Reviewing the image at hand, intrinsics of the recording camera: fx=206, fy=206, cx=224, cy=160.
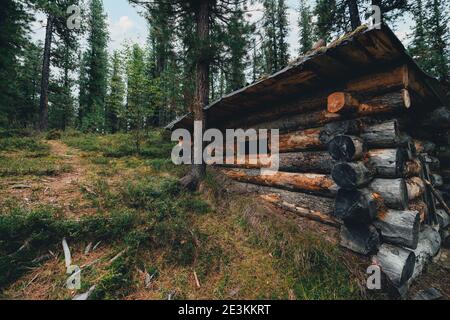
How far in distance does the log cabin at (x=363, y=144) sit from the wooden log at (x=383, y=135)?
0.01 meters

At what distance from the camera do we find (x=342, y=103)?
3.29 m

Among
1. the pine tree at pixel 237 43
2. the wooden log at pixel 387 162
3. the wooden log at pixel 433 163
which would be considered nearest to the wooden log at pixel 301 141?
the wooden log at pixel 387 162

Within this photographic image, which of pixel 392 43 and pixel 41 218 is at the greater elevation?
pixel 392 43

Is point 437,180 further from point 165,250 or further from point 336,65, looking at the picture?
point 165,250

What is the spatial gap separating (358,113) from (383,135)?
53 cm

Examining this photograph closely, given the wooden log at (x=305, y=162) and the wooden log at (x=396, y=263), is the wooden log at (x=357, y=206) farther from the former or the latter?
the wooden log at (x=305, y=162)

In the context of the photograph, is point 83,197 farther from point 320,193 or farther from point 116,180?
point 320,193

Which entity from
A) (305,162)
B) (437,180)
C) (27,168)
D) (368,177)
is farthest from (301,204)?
(27,168)

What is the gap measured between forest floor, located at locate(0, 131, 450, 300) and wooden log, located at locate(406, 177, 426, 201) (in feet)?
4.13

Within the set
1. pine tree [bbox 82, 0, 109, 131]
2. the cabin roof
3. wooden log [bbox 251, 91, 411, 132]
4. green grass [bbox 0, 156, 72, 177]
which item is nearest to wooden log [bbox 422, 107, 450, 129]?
the cabin roof

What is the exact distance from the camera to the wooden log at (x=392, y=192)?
296 centimetres
